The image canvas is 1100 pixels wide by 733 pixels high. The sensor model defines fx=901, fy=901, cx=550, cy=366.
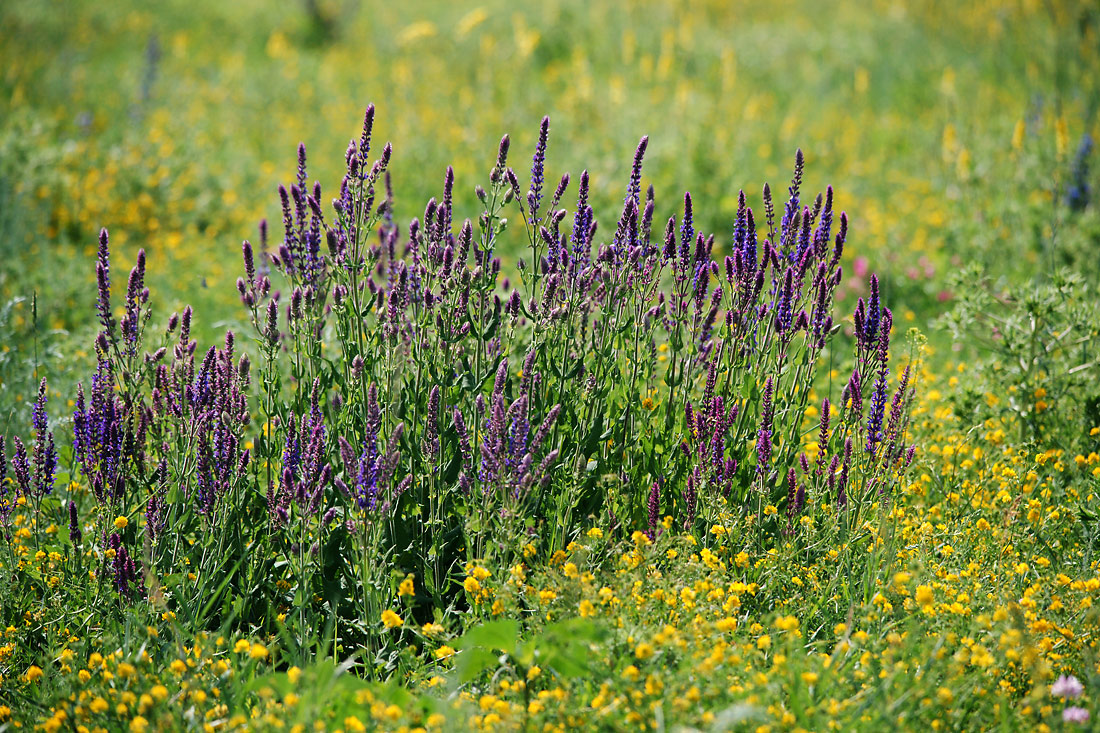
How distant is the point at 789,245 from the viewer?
3.13m

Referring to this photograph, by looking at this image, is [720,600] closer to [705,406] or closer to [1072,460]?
[705,406]

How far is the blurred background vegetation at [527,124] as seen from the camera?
248 inches

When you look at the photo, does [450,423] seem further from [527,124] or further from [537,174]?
[527,124]

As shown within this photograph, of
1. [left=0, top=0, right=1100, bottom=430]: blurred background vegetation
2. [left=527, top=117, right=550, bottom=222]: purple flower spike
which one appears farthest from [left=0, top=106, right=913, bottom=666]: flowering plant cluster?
[left=0, top=0, right=1100, bottom=430]: blurred background vegetation

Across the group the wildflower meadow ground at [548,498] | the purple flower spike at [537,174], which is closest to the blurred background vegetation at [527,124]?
the wildflower meadow ground at [548,498]

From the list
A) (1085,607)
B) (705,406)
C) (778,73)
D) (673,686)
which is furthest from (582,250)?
(778,73)

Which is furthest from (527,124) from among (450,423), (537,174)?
(450,423)

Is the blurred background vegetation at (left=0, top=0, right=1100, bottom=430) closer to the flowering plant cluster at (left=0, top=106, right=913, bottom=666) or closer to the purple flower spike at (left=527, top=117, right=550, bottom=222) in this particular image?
the flowering plant cluster at (left=0, top=106, right=913, bottom=666)

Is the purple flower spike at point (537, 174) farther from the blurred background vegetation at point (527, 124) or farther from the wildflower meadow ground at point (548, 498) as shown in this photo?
the blurred background vegetation at point (527, 124)

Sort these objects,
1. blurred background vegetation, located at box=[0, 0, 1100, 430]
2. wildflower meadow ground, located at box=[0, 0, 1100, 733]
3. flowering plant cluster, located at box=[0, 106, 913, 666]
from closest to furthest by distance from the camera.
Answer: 1. wildflower meadow ground, located at box=[0, 0, 1100, 733]
2. flowering plant cluster, located at box=[0, 106, 913, 666]
3. blurred background vegetation, located at box=[0, 0, 1100, 430]

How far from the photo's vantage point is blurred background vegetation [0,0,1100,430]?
20.7 feet

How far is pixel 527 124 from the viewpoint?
934cm

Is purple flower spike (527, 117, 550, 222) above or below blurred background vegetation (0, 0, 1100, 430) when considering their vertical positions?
below

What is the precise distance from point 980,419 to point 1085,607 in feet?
5.05
